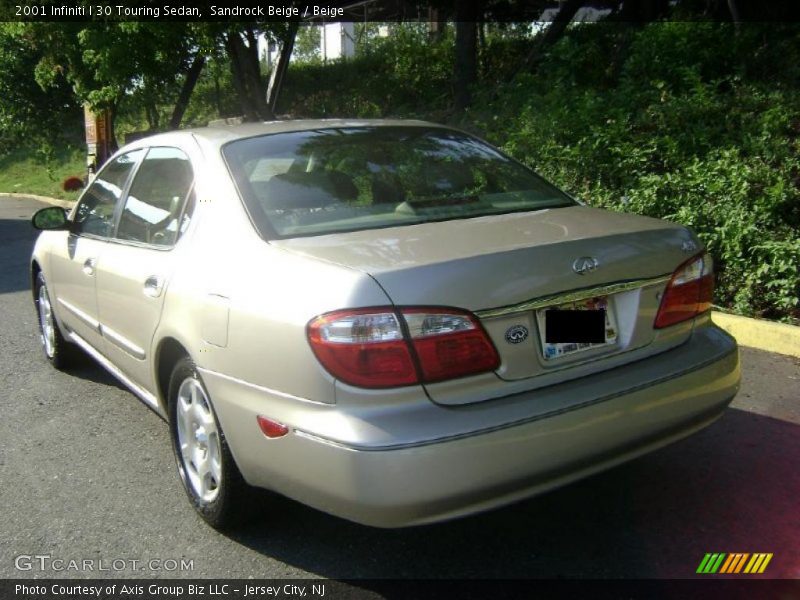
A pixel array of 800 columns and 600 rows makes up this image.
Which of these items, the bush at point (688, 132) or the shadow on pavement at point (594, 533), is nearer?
the shadow on pavement at point (594, 533)

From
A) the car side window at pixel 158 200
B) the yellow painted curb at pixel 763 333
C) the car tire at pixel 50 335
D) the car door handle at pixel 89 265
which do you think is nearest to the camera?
the car side window at pixel 158 200

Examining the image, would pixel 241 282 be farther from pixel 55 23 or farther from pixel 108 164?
pixel 55 23

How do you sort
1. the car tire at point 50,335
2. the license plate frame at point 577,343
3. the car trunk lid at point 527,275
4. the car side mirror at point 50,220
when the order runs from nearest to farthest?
the car trunk lid at point 527,275 < the license plate frame at point 577,343 < the car side mirror at point 50,220 < the car tire at point 50,335

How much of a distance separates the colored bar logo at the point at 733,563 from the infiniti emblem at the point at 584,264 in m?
1.15

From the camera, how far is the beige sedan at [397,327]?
2.48 meters

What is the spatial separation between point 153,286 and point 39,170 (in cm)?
2673

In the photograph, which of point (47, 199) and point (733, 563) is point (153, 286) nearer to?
point (733, 563)

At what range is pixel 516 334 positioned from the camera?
8.56 feet

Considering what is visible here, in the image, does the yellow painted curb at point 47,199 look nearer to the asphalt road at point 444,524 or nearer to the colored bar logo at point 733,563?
the asphalt road at point 444,524

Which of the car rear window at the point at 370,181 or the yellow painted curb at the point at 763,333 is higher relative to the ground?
the car rear window at the point at 370,181

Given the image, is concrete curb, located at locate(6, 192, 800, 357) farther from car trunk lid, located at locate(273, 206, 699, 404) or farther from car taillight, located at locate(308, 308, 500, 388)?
car taillight, located at locate(308, 308, 500, 388)

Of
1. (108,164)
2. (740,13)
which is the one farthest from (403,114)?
(108,164)

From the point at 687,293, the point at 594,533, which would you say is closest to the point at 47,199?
the point at 594,533

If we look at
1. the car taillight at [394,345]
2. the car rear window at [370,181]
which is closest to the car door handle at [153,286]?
the car rear window at [370,181]
